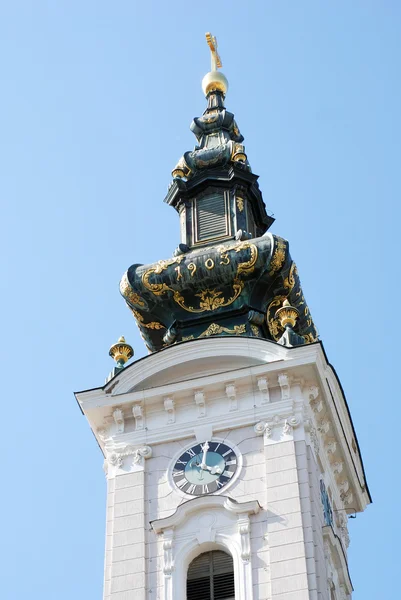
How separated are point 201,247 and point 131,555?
20.4 feet

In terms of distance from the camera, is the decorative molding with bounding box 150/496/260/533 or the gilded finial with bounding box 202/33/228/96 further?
the gilded finial with bounding box 202/33/228/96

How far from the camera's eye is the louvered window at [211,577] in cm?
2277

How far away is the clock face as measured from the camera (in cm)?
2370

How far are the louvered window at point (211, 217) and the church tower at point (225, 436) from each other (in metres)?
0.06

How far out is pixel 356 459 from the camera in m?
26.5

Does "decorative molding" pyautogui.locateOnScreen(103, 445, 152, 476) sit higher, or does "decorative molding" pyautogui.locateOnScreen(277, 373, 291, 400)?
"decorative molding" pyautogui.locateOnScreen(277, 373, 291, 400)

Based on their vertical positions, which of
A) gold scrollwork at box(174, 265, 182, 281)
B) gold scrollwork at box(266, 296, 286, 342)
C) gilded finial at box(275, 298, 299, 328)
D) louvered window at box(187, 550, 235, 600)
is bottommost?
louvered window at box(187, 550, 235, 600)

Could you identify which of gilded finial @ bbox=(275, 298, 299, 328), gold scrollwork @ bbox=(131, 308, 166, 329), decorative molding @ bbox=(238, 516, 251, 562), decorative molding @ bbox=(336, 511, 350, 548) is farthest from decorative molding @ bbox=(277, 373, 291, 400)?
gold scrollwork @ bbox=(131, 308, 166, 329)

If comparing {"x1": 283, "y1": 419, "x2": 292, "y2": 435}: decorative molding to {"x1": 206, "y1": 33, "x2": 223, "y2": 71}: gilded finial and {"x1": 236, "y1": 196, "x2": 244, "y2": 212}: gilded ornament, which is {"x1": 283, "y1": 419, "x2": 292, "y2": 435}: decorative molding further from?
{"x1": 206, "y1": 33, "x2": 223, "y2": 71}: gilded finial

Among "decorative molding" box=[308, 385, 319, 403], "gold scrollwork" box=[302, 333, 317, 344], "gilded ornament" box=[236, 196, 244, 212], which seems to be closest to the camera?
"decorative molding" box=[308, 385, 319, 403]

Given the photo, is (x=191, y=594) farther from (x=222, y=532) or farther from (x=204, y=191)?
(x=204, y=191)

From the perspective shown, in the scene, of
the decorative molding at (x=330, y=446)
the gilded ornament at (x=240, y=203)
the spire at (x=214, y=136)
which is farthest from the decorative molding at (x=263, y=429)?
the spire at (x=214, y=136)

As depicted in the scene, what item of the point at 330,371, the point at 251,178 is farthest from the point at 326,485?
the point at 251,178

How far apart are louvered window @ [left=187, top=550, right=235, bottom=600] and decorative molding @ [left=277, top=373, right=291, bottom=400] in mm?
2437
